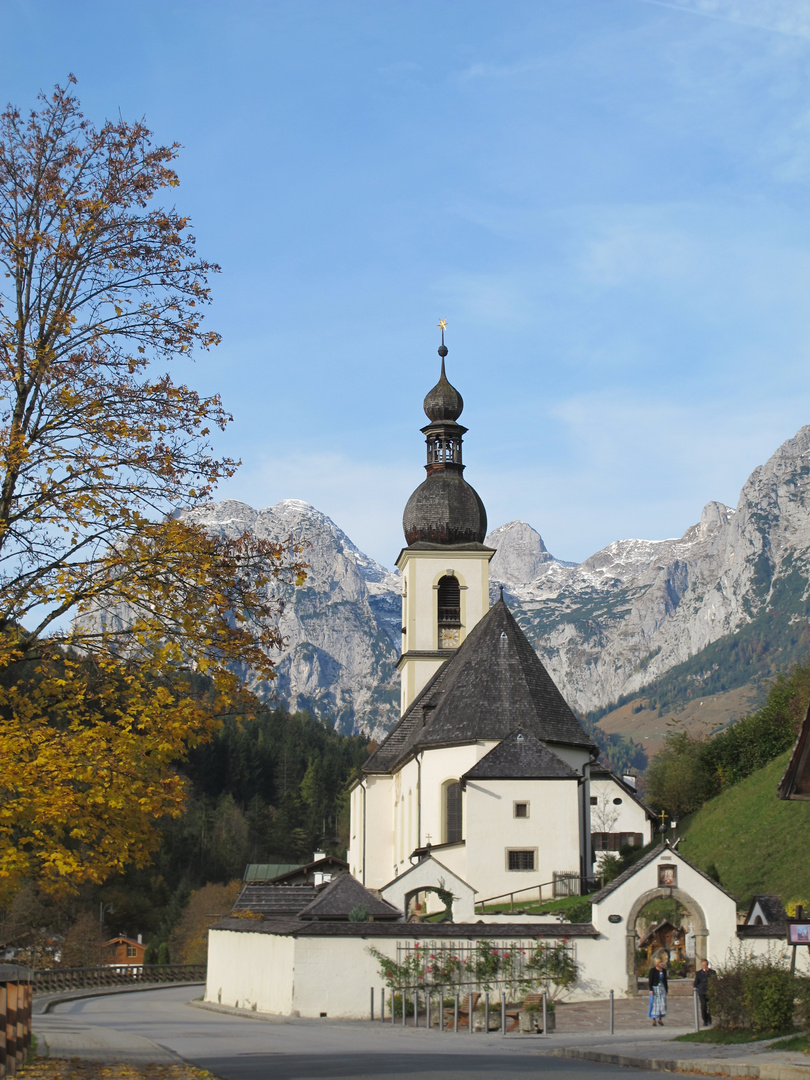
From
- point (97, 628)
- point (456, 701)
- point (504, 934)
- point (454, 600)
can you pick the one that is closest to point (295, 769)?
point (454, 600)

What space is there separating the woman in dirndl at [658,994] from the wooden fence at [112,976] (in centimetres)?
2741

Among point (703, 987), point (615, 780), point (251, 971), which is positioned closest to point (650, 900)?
point (703, 987)

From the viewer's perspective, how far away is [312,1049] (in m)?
17.5

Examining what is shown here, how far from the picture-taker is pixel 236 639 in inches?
517

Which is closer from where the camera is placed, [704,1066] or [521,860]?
[704,1066]

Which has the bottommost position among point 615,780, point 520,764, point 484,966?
point 484,966

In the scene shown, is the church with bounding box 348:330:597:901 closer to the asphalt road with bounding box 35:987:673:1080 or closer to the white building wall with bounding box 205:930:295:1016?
the white building wall with bounding box 205:930:295:1016

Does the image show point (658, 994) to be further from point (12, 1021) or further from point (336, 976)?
point (12, 1021)

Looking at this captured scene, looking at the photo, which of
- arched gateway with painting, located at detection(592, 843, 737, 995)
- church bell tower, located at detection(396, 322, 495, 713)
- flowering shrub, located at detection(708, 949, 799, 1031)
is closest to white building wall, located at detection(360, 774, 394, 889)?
church bell tower, located at detection(396, 322, 495, 713)

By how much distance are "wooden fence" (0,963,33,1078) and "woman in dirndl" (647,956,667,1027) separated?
11.8m

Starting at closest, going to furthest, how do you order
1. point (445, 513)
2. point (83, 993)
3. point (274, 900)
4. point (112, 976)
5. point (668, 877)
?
point (668, 877) < point (274, 900) < point (83, 993) < point (112, 976) < point (445, 513)

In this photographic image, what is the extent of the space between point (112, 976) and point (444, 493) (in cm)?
2553

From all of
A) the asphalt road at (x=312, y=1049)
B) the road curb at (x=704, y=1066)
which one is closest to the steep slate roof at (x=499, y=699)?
the asphalt road at (x=312, y=1049)

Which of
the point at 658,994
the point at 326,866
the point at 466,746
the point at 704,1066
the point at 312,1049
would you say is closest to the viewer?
the point at 704,1066
